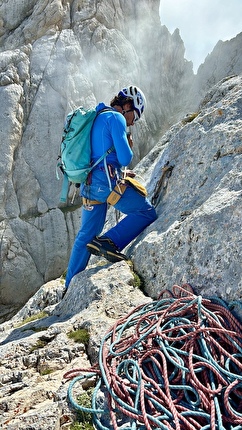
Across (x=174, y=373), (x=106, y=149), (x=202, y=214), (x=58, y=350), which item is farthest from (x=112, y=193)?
(x=174, y=373)

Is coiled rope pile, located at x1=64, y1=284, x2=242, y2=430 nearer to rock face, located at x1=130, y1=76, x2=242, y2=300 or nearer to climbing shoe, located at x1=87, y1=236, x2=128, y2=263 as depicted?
rock face, located at x1=130, y1=76, x2=242, y2=300

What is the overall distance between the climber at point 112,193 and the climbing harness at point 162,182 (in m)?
1.16

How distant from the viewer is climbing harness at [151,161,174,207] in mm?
9692

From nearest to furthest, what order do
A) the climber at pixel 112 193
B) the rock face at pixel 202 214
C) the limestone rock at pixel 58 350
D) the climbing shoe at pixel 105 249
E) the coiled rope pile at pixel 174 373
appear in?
the coiled rope pile at pixel 174 373 → the limestone rock at pixel 58 350 → the rock face at pixel 202 214 → the climber at pixel 112 193 → the climbing shoe at pixel 105 249

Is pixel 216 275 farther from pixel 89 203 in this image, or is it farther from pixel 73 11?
pixel 73 11

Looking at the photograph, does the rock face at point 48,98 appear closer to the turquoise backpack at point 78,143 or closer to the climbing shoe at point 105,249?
the climbing shoe at point 105,249

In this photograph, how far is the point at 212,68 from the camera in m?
45.7

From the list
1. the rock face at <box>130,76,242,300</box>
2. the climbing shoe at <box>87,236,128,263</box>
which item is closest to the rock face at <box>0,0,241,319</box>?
the rock face at <box>130,76,242,300</box>

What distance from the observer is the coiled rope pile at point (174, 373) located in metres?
3.60

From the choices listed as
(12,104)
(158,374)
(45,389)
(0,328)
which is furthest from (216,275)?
(12,104)

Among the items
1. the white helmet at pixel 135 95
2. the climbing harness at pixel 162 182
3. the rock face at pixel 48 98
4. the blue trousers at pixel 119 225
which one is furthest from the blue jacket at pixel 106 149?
the rock face at pixel 48 98

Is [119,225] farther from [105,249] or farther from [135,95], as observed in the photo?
[135,95]

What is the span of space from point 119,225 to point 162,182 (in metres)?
2.08

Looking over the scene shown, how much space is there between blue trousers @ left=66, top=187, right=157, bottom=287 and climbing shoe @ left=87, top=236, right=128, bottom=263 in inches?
9.2
